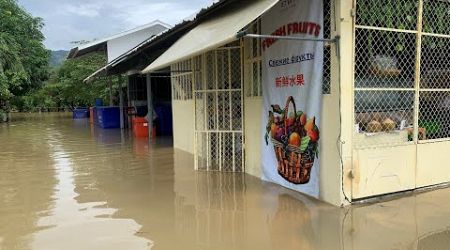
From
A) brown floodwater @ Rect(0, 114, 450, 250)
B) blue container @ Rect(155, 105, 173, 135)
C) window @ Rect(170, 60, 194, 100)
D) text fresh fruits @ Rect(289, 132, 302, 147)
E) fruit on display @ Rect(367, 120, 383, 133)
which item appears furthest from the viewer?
blue container @ Rect(155, 105, 173, 135)

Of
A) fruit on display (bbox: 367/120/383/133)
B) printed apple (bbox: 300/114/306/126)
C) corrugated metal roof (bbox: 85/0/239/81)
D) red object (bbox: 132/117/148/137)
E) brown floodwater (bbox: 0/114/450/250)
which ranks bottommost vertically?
brown floodwater (bbox: 0/114/450/250)

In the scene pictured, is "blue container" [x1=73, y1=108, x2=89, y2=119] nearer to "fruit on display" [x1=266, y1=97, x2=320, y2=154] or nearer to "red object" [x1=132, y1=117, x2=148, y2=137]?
"red object" [x1=132, y1=117, x2=148, y2=137]

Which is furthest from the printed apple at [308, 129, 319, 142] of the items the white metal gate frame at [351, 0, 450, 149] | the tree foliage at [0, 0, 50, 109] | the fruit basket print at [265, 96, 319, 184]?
the tree foliage at [0, 0, 50, 109]

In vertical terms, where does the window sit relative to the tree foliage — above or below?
below

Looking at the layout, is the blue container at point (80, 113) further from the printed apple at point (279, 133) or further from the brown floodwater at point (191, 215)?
the printed apple at point (279, 133)

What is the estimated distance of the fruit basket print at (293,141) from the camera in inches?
236

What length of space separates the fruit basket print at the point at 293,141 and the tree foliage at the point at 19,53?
61.7 ft

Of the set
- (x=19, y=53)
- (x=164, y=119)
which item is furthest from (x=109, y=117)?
(x=19, y=53)

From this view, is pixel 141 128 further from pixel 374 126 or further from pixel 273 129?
pixel 374 126

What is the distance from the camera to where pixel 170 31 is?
10055mm

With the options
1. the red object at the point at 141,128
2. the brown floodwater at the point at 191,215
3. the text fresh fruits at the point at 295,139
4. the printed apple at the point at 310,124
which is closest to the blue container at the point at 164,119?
the red object at the point at 141,128

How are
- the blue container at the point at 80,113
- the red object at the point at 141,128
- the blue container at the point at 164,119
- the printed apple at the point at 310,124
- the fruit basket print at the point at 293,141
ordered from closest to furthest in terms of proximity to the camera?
1. the printed apple at the point at 310,124
2. the fruit basket print at the point at 293,141
3. the red object at the point at 141,128
4. the blue container at the point at 164,119
5. the blue container at the point at 80,113

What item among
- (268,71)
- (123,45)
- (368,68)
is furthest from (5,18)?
(368,68)

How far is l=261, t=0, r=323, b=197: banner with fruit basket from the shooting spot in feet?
19.0
